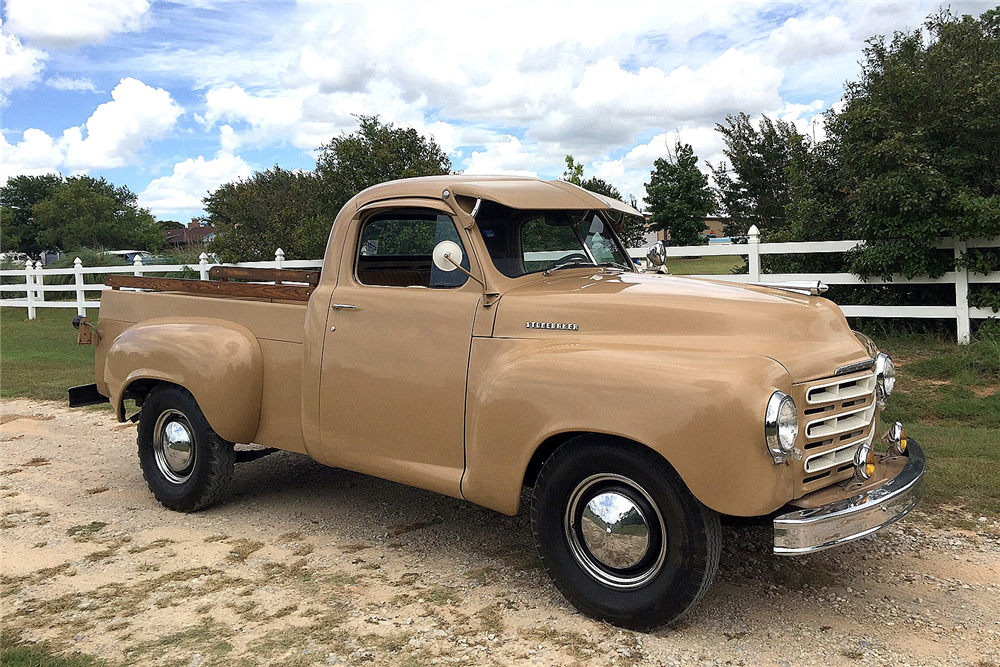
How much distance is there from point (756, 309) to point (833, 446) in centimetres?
69

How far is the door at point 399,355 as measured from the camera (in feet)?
14.5

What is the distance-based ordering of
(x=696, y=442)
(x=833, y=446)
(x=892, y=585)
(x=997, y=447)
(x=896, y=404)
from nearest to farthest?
(x=696, y=442)
(x=833, y=446)
(x=892, y=585)
(x=997, y=447)
(x=896, y=404)

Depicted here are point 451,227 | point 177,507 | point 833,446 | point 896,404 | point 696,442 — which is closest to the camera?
point 696,442

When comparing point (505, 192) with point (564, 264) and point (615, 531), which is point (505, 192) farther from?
point (615, 531)

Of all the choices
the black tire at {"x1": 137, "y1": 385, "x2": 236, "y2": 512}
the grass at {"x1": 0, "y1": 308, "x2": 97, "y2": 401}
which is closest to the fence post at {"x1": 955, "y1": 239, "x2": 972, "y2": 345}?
the black tire at {"x1": 137, "y1": 385, "x2": 236, "y2": 512}

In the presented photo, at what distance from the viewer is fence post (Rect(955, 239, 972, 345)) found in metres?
9.84

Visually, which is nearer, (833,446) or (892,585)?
(833,446)

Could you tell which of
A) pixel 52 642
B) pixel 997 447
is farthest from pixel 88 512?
pixel 997 447

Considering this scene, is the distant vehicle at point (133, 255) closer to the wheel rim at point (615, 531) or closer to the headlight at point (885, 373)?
the wheel rim at point (615, 531)

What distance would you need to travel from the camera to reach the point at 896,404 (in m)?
8.15

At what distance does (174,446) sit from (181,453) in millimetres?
75

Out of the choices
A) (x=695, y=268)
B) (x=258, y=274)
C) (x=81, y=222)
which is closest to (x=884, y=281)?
(x=695, y=268)

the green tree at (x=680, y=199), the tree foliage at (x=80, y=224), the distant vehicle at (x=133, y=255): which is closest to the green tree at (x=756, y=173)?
the green tree at (x=680, y=199)

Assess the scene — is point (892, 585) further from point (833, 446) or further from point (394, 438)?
point (394, 438)
